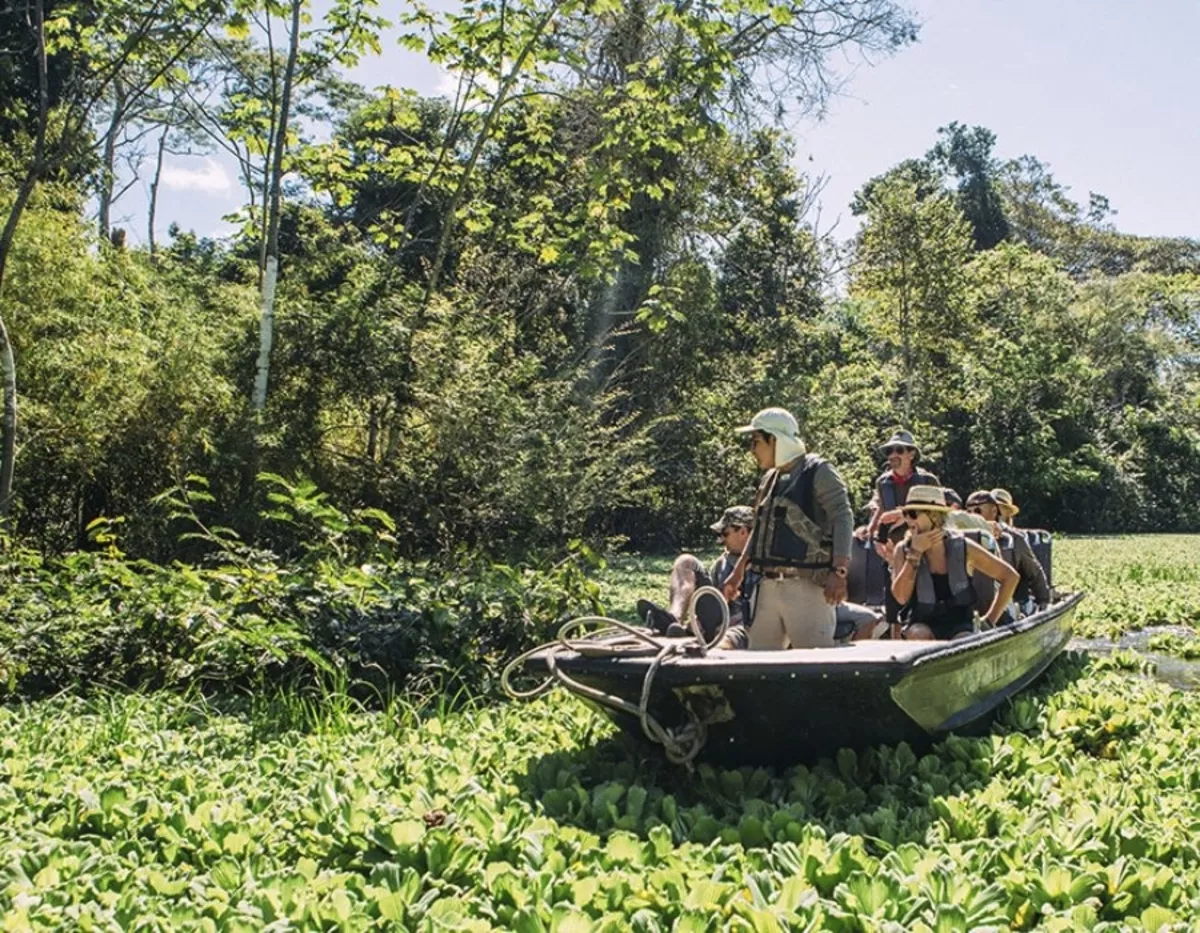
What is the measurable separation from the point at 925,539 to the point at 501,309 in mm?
10354

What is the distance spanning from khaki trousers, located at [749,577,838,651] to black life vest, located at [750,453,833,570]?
0.11 m

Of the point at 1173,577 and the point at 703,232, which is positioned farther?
the point at 703,232

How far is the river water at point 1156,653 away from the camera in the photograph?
7.87m

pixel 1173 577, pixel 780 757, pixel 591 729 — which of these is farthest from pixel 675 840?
pixel 1173 577

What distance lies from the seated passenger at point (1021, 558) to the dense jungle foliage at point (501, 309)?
3.47m

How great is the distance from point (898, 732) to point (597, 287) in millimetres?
14852

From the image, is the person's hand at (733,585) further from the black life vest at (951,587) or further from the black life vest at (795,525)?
the black life vest at (951,587)

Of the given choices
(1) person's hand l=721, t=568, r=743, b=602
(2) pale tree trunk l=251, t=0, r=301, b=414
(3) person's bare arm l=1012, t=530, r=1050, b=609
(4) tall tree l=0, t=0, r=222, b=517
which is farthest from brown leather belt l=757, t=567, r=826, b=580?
(2) pale tree trunk l=251, t=0, r=301, b=414

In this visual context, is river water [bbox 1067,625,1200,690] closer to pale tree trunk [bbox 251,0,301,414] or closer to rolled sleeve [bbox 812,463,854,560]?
rolled sleeve [bbox 812,463,854,560]

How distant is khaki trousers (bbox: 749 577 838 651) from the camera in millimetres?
5066

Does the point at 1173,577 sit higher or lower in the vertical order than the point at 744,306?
lower

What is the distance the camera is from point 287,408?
1135 cm

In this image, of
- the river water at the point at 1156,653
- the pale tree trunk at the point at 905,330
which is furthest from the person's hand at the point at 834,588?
the pale tree trunk at the point at 905,330

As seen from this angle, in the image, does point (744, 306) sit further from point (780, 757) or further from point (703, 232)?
point (780, 757)
